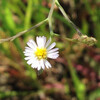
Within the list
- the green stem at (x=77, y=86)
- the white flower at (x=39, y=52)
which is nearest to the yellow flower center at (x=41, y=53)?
the white flower at (x=39, y=52)

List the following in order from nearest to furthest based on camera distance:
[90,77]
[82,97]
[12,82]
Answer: [82,97] < [90,77] < [12,82]

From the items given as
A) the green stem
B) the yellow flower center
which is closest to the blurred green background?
the green stem

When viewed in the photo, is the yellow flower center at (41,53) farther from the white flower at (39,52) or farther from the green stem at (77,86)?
the green stem at (77,86)

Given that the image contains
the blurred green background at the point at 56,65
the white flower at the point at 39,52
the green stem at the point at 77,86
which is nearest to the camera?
the white flower at the point at 39,52

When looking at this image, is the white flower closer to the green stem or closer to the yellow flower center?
the yellow flower center

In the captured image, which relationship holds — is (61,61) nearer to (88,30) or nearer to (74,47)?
(74,47)

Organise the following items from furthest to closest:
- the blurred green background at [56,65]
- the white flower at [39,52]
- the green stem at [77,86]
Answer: the blurred green background at [56,65]
the green stem at [77,86]
the white flower at [39,52]

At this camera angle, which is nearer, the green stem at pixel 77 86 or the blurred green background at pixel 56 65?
the green stem at pixel 77 86

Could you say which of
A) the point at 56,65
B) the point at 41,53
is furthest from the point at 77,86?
the point at 41,53

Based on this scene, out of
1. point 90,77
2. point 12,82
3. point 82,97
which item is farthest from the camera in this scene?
point 12,82

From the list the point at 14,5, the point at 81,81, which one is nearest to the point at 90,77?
the point at 81,81
